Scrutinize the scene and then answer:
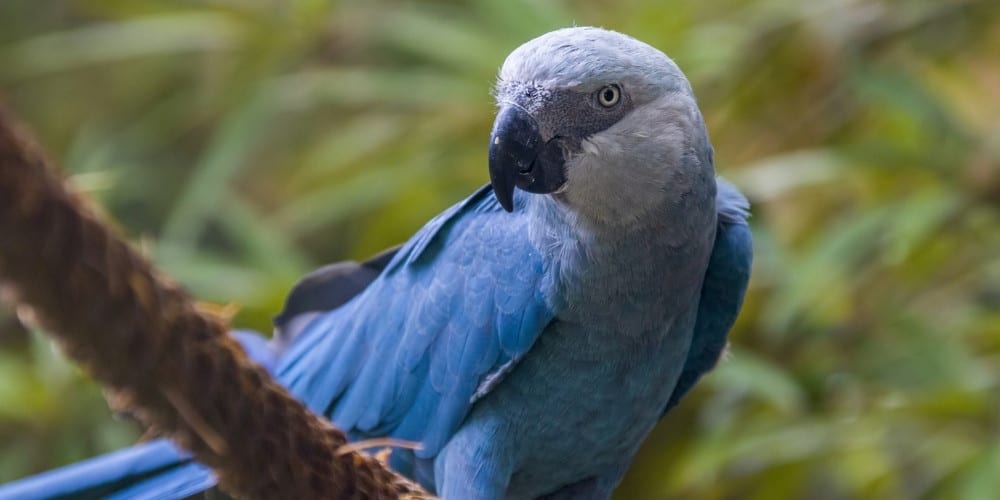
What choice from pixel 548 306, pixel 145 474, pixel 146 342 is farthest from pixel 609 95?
pixel 145 474

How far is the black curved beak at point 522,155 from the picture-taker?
1.11 metres

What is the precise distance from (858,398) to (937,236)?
1.19 feet

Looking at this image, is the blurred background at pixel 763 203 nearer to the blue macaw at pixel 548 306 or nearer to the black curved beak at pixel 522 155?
the blue macaw at pixel 548 306

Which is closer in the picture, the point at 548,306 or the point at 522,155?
the point at 522,155

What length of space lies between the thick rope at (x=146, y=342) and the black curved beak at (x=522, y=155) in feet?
1.09

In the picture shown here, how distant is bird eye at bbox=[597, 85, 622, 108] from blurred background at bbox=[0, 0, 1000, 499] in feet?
2.59

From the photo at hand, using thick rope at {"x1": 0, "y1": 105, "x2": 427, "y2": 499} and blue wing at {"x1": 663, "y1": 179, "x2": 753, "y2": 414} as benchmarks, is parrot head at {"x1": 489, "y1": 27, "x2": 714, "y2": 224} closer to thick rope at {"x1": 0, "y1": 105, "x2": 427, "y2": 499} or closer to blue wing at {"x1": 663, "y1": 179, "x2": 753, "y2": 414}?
blue wing at {"x1": 663, "y1": 179, "x2": 753, "y2": 414}

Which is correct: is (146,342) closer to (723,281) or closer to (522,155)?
(522,155)

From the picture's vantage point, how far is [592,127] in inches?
44.4

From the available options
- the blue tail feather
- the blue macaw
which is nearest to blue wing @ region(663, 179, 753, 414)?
the blue macaw

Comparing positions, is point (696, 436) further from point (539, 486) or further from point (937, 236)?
point (539, 486)

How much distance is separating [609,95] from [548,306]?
26cm

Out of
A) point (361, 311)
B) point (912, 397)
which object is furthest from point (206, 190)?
point (912, 397)

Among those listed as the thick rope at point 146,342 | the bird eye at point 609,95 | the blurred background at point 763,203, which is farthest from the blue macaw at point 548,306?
the blurred background at point 763,203
